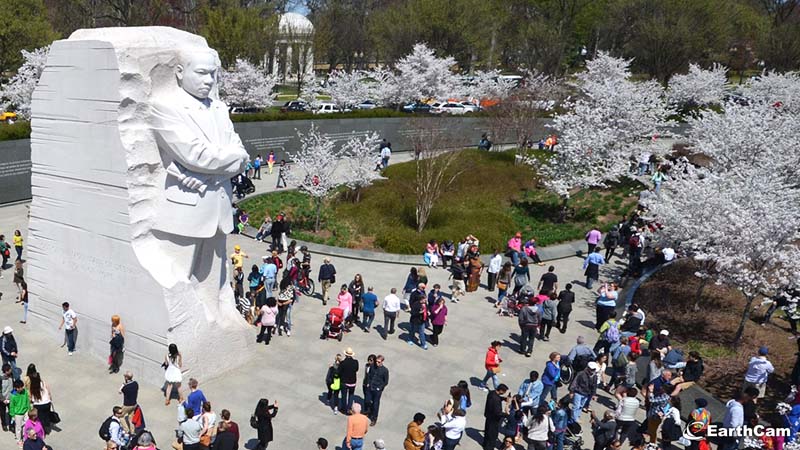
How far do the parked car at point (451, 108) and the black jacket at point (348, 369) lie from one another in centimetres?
2900

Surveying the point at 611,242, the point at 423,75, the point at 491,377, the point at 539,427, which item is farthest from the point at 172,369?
the point at 423,75

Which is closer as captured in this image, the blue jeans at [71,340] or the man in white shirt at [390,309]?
the blue jeans at [71,340]

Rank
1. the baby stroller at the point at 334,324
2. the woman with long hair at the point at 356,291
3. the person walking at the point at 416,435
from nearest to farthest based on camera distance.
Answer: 1. the person walking at the point at 416,435
2. the baby stroller at the point at 334,324
3. the woman with long hair at the point at 356,291

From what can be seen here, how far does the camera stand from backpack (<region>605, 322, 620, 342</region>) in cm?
1200

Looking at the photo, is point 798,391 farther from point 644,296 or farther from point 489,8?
point 489,8

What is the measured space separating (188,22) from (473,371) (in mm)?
43558

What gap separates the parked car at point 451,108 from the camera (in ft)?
125

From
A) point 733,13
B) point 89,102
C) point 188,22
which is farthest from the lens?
point 733,13

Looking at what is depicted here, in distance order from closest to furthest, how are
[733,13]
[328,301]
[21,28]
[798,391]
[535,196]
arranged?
[798,391] → [328,301] → [535,196] → [21,28] → [733,13]

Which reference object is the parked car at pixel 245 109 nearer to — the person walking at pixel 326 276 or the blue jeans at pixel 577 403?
the person walking at pixel 326 276

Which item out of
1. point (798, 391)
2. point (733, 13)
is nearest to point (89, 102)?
point (798, 391)

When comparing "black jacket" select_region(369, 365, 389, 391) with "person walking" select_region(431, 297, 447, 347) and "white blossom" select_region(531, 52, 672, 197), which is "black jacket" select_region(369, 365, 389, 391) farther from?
"white blossom" select_region(531, 52, 672, 197)

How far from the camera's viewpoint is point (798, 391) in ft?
32.3

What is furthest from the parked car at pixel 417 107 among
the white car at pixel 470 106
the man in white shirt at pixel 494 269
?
the man in white shirt at pixel 494 269
